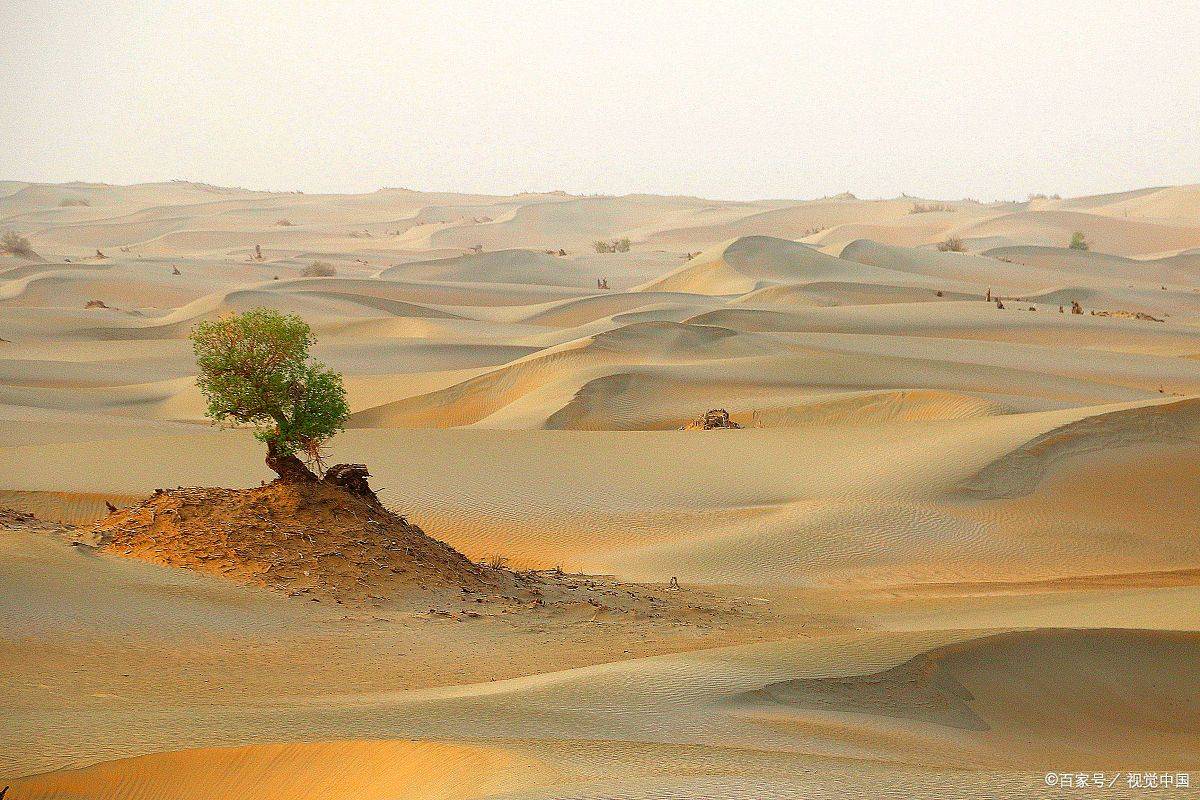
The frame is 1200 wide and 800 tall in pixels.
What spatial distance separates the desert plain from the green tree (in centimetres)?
116

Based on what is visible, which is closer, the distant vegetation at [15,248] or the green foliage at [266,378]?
the green foliage at [266,378]

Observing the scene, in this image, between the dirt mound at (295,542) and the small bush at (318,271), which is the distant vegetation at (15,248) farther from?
the dirt mound at (295,542)

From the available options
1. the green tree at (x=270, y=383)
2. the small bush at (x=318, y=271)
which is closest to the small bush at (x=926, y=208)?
the small bush at (x=318, y=271)

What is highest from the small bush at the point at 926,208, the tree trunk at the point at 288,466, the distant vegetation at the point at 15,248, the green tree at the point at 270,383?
the small bush at the point at 926,208

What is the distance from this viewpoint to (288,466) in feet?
28.9

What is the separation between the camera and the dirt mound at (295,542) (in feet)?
26.1

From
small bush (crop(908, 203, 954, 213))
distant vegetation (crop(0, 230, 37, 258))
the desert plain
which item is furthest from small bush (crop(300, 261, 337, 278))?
small bush (crop(908, 203, 954, 213))

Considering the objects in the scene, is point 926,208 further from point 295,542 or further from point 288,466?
point 295,542

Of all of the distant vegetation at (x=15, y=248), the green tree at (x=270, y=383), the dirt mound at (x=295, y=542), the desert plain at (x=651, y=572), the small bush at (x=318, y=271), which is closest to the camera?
the desert plain at (x=651, y=572)

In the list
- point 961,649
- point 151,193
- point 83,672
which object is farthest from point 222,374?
point 151,193

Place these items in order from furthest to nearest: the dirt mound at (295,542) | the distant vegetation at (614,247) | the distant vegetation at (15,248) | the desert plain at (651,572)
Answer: the distant vegetation at (614,247)
the distant vegetation at (15,248)
the dirt mound at (295,542)
the desert plain at (651,572)

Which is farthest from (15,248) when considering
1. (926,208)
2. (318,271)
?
(926,208)

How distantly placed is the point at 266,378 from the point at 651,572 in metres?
3.36

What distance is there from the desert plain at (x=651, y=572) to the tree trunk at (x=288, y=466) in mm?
970
